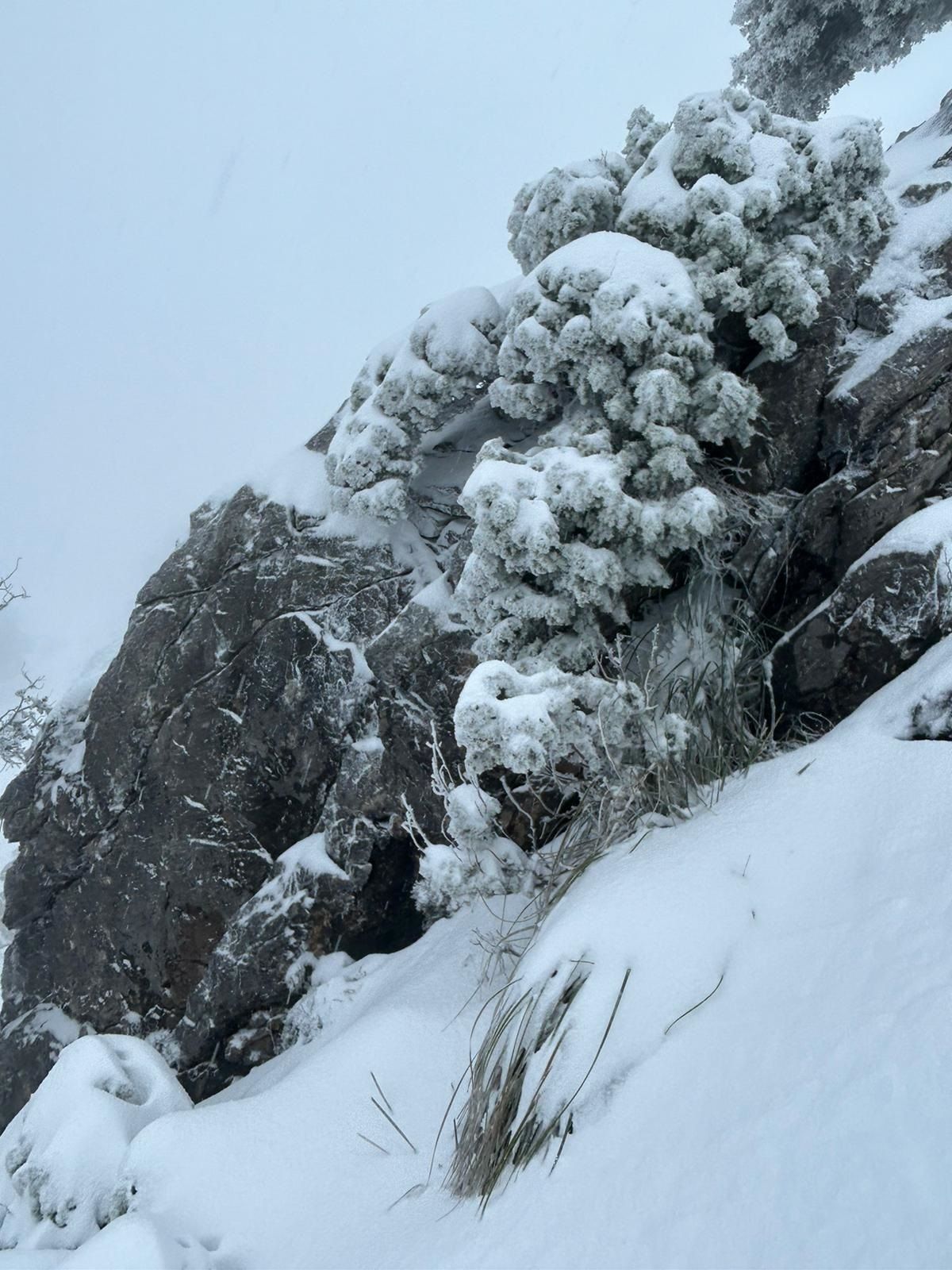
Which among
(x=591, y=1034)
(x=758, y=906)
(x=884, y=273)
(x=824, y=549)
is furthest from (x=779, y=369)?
(x=591, y=1034)

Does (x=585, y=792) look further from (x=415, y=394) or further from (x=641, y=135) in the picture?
(x=641, y=135)

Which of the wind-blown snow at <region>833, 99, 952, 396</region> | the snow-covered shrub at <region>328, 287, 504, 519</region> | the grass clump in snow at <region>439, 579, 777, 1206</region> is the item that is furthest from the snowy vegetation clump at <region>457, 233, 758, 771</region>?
the wind-blown snow at <region>833, 99, 952, 396</region>

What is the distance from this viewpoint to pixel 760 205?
17.1ft

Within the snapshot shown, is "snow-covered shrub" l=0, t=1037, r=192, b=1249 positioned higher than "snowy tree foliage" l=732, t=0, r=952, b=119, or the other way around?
"snowy tree foliage" l=732, t=0, r=952, b=119

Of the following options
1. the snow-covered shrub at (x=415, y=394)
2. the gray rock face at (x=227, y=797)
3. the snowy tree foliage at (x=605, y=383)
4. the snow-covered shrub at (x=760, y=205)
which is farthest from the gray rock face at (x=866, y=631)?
the snow-covered shrub at (x=415, y=394)

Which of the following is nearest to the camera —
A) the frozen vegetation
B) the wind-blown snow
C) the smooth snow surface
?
the smooth snow surface

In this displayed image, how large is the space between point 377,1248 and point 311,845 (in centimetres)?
345

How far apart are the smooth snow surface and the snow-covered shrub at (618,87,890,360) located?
8.93 feet

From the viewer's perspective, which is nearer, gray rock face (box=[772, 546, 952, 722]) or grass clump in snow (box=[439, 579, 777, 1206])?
grass clump in snow (box=[439, 579, 777, 1206])

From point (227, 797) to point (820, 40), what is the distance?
11.1m

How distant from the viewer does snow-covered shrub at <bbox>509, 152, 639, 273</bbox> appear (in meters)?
5.69

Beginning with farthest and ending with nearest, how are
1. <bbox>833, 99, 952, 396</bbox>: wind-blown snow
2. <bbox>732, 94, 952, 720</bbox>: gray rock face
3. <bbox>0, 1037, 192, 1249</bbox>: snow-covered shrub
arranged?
<bbox>833, 99, 952, 396</bbox>: wind-blown snow, <bbox>732, 94, 952, 720</bbox>: gray rock face, <bbox>0, 1037, 192, 1249</bbox>: snow-covered shrub

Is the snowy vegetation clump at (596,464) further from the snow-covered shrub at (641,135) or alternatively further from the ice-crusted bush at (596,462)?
the snow-covered shrub at (641,135)

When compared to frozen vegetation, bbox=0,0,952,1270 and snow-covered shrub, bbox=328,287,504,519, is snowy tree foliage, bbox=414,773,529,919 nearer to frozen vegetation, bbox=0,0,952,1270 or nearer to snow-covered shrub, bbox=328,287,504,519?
frozen vegetation, bbox=0,0,952,1270
